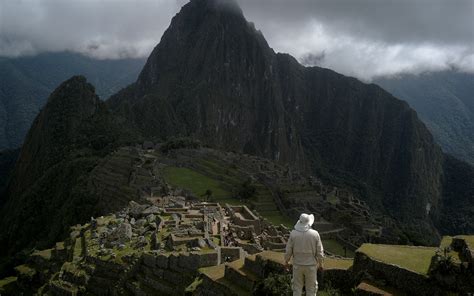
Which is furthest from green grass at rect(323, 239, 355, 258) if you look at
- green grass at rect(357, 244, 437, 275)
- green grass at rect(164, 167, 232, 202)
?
green grass at rect(357, 244, 437, 275)

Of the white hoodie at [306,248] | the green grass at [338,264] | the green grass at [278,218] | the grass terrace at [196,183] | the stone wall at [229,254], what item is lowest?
the green grass at [278,218]

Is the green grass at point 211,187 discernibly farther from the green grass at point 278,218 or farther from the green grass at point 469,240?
the green grass at point 469,240

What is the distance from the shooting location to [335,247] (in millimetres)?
45031

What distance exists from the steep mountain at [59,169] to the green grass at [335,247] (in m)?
19.8

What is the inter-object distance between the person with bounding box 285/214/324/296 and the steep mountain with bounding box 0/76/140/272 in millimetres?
39110

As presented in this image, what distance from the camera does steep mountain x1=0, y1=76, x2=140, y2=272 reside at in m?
54.1

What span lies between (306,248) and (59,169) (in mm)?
71810

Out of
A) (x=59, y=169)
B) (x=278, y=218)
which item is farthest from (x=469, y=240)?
(x=59, y=169)

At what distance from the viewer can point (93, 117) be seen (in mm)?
99750

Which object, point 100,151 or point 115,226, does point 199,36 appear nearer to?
point 100,151

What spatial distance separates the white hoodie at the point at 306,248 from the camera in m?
10.2

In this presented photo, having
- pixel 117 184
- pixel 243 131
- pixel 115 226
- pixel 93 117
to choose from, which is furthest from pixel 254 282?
pixel 243 131

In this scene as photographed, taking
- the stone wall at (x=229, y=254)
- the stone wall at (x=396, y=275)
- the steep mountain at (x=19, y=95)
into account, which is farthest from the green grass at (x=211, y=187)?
the steep mountain at (x=19, y=95)

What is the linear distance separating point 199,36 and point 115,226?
15800cm
